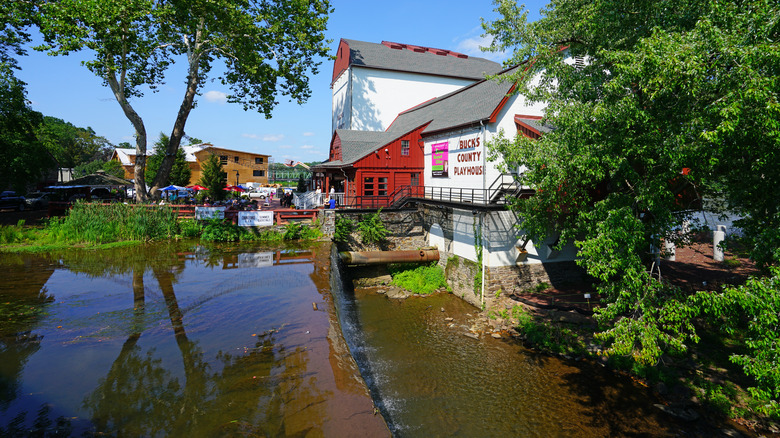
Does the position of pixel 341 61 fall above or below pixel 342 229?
above

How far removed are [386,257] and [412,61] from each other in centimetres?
2461

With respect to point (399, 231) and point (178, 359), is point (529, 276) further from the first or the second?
point (178, 359)

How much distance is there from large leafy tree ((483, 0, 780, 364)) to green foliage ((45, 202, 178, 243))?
2028 centimetres

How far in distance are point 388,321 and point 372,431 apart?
32.8ft

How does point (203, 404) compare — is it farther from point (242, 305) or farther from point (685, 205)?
point (685, 205)

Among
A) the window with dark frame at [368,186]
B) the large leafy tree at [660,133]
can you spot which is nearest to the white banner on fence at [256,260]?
the window with dark frame at [368,186]

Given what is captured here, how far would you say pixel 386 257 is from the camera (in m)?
20.8

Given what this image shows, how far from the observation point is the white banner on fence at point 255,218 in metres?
23.2

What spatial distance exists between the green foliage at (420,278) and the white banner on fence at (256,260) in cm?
717

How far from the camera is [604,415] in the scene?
9805 mm

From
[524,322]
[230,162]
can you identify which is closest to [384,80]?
[524,322]

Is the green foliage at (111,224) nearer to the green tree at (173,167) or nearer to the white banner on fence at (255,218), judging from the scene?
the white banner on fence at (255,218)

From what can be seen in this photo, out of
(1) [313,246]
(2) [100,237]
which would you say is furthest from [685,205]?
(2) [100,237]

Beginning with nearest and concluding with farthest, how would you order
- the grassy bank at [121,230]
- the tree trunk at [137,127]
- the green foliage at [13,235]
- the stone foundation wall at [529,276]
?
1. the stone foundation wall at [529,276]
2. the green foliage at [13,235]
3. the grassy bank at [121,230]
4. the tree trunk at [137,127]
